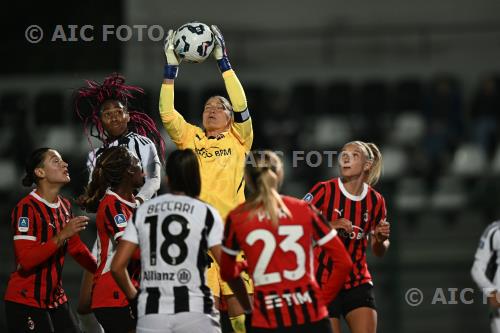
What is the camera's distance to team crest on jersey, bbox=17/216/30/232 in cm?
651

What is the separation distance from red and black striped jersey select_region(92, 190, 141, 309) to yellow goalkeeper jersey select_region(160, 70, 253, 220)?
2.39ft

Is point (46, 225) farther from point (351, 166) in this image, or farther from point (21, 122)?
point (21, 122)

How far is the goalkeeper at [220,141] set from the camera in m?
7.00

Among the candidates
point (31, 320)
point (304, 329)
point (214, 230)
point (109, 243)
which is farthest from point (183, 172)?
point (31, 320)

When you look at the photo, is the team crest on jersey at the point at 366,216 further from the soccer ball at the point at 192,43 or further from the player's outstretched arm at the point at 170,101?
the soccer ball at the point at 192,43

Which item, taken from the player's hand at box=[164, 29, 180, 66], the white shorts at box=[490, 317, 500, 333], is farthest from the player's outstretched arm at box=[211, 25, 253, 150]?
the white shorts at box=[490, 317, 500, 333]

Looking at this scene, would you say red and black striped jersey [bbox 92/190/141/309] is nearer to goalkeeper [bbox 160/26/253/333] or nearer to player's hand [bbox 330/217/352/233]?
goalkeeper [bbox 160/26/253/333]

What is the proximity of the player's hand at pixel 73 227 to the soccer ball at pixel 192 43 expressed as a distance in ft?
5.17

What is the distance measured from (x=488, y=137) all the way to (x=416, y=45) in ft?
7.49

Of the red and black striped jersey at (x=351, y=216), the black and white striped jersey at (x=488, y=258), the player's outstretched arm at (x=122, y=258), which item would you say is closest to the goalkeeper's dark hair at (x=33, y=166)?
the player's outstretched arm at (x=122, y=258)

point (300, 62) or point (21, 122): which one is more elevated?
point (300, 62)

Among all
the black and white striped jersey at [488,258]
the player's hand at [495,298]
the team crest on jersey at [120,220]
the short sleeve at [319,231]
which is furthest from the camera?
the black and white striped jersey at [488,258]

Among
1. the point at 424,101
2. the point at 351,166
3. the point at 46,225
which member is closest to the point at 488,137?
the point at 424,101

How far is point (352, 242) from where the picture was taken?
23.0ft
